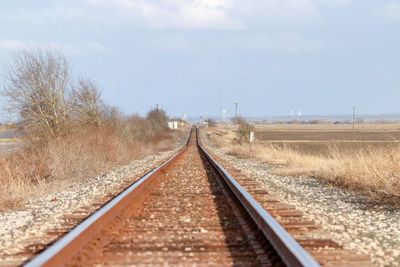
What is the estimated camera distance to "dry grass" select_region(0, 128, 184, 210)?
1214 cm

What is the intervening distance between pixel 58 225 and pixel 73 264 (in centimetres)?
266

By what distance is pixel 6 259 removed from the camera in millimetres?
5230

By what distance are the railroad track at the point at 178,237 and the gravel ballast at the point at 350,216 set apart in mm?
907

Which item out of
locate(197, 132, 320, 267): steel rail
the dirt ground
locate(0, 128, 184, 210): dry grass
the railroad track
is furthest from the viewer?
the dirt ground

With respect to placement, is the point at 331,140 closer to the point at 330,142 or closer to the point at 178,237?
the point at 330,142

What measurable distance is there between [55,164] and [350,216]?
11.5 metres

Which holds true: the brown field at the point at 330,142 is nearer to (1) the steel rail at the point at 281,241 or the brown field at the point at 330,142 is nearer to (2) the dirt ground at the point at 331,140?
(2) the dirt ground at the point at 331,140

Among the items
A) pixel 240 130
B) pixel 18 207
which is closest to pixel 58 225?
pixel 18 207

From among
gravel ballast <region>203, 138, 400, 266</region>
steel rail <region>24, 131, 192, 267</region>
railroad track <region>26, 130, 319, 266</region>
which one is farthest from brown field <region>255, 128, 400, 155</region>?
steel rail <region>24, 131, 192, 267</region>

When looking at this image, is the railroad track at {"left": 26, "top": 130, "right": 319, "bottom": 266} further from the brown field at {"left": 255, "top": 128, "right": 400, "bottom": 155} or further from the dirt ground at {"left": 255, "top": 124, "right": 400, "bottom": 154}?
the brown field at {"left": 255, "top": 128, "right": 400, "bottom": 155}

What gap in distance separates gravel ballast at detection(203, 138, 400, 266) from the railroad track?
2.97 feet

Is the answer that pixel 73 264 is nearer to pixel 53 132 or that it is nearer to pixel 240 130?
pixel 53 132

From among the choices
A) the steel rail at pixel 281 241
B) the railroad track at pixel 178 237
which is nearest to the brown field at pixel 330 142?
the railroad track at pixel 178 237

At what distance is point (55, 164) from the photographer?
1702 centimetres
